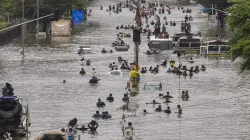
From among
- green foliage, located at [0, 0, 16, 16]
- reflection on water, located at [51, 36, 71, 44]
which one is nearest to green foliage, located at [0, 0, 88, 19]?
green foliage, located at [0, 0, 16, 16]

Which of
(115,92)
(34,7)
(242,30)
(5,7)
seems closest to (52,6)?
(34,7)

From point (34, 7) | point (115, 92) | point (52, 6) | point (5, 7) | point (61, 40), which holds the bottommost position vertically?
point (115, 92)

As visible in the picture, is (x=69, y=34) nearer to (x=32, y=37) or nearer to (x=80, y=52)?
(x=32, y=37)

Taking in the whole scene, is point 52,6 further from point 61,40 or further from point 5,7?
point 61,40

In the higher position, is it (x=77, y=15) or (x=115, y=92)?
(x=77, y=15)

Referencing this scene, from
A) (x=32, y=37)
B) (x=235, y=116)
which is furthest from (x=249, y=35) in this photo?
(x=32, y=37)

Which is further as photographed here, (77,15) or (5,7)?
(77,15)

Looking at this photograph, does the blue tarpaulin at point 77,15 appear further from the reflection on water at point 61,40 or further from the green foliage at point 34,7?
the reflection on water at point 61,40

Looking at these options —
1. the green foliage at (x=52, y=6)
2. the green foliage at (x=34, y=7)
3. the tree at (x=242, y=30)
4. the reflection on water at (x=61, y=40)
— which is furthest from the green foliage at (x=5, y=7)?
the tree at (x=242, y=30)

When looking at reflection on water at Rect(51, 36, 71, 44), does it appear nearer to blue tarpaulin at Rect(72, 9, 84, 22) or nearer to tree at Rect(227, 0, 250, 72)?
blue tarpaulin at Rect(72, 9, 84, 22)

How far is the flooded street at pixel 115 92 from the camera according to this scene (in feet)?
245

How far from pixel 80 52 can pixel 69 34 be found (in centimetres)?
2521

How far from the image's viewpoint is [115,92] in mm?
93875

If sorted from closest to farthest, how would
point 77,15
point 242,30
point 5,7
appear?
point 242,30 → point 5,7 → point 77,15
